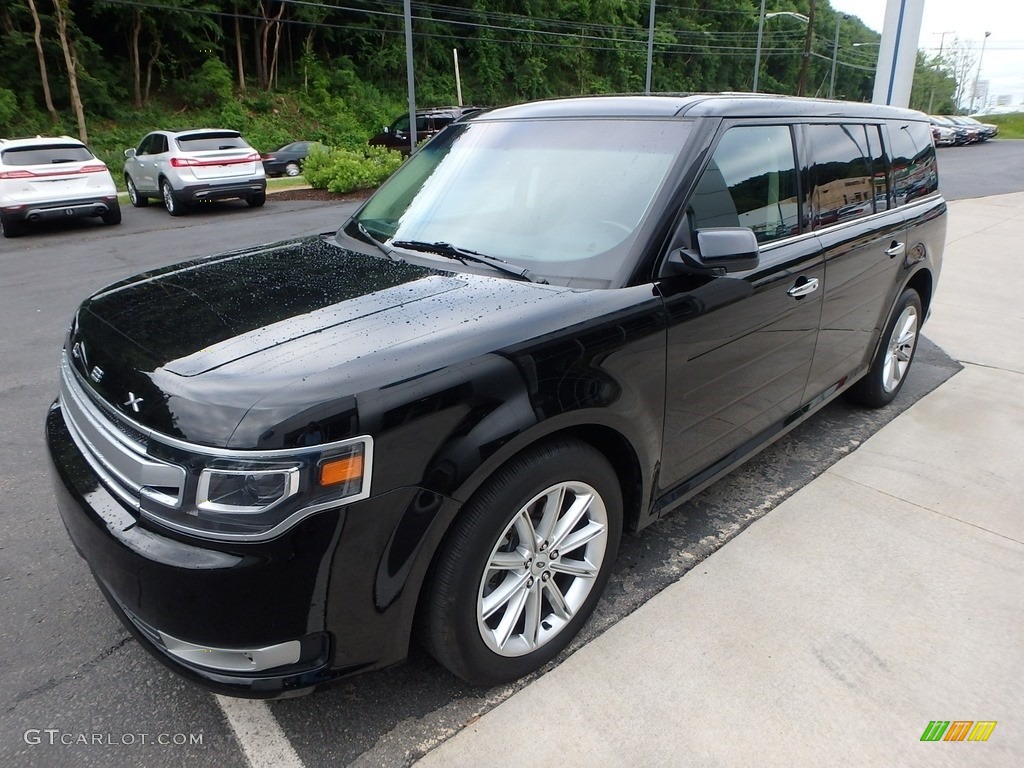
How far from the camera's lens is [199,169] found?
46.0ft

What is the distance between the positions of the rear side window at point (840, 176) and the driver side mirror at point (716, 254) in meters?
1.06

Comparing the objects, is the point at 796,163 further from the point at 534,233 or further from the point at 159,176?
the point at 159,176

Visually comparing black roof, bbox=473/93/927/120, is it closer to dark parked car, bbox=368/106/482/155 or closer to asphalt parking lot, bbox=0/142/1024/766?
asphalt parking lot, bbox=0/142/1024/766

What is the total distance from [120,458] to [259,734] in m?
0.92

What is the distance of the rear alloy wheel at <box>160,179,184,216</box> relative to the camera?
1415 cm

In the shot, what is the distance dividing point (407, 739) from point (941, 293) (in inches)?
303

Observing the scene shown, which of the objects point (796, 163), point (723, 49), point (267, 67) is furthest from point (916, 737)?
point (723, 49)

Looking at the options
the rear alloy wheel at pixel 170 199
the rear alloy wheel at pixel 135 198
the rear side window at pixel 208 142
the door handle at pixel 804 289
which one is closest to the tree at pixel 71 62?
the rear alloy wheel at pixel 135 198

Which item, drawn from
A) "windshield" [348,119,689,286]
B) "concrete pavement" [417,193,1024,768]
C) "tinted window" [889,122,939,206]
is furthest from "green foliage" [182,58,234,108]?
"concrete pavement" [417,193,1024,768]

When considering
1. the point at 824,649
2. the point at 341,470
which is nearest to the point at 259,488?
the point at 341,470

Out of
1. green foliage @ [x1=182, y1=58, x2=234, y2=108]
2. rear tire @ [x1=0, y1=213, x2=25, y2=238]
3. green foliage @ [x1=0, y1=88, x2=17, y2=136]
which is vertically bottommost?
rear tire @ [x1=0, y1=213, x2=25, y2=238]

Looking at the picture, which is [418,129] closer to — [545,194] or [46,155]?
[46,155]

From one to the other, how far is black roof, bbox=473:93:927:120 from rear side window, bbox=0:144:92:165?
11.9m

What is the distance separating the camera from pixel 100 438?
203 centimetres
